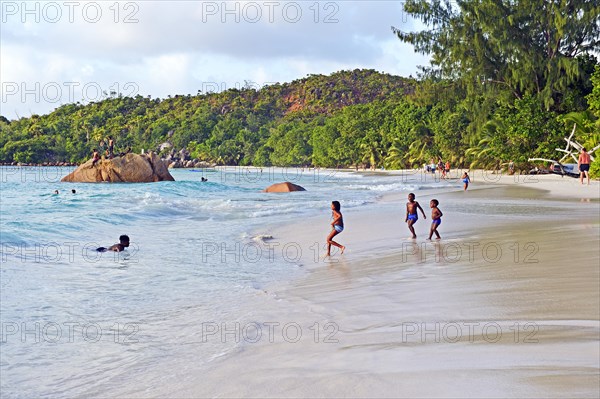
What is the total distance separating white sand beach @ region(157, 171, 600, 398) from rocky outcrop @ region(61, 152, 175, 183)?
120ft

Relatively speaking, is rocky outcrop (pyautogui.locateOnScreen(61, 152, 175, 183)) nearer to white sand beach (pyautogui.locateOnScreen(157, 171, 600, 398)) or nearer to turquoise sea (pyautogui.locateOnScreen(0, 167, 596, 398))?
turquoise sea (pyautogui.locateOnScreen(0, 167, 596, 398))

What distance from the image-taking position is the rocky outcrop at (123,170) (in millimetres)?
44312

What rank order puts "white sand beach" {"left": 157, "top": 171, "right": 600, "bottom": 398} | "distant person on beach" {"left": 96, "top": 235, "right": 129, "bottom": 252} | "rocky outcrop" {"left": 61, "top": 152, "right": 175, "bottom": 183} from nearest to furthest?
1. "white sand beach" {"left": 157, "top": 171, "right": 600, "bottom": 398}
2. "distant person on beach" {"left": 96, "top": 235, "right": 129, "bottom": 252}
3. "rocky outcrop" {"left": 61, "top": 152, "right": 175, "bottom": 183}

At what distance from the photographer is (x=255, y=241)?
1362cm

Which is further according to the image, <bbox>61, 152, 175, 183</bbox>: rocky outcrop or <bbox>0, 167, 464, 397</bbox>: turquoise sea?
<bbox>61, 152, 175, 183</bbox>: rocky outcrop

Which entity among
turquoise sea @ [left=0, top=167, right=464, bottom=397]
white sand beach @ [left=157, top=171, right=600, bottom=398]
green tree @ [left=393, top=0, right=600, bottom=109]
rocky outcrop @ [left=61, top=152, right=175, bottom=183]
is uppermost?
green tree @ [left=393, top=0, right=600, bottom=109]

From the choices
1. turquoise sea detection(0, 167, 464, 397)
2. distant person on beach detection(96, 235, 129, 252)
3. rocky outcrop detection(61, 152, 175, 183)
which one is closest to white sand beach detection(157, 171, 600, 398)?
turquoise sea detection(0, 167, 464, 397)

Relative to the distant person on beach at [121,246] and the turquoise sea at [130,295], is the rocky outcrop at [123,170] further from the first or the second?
the distant person on beach at [121,246]

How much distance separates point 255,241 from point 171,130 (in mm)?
157582

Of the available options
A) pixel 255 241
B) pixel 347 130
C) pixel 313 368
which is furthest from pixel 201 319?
pixel 347 130

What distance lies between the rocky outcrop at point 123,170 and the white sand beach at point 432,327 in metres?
36.5

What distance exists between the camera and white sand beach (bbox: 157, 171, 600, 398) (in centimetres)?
378

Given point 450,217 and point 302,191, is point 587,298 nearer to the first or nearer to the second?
point 450,217

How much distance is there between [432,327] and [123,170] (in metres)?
41.9
